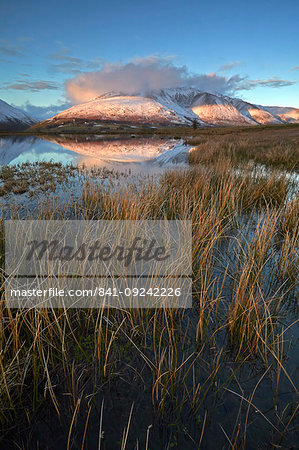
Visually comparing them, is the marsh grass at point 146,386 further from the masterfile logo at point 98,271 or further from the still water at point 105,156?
the still water at point 105,156

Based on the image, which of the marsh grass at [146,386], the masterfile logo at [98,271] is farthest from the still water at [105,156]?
the marsh grass at [146,386]

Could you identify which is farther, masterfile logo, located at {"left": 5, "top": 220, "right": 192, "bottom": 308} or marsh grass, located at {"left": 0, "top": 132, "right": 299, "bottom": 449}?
masterfile logo, located at {"left": 5, "top": 220, "right": 192, "bottom": 308}

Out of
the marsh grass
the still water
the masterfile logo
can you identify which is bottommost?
the marsh grass

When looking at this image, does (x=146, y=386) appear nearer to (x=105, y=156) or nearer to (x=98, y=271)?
(x=98, y=271)

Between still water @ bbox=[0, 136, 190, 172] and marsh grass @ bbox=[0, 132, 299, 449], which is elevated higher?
still water @ bbox=[0, 136, 190, 172]

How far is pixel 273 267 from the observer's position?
3480 millimetres

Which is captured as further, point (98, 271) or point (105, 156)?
point (105, 156)

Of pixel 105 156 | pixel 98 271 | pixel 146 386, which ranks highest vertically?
pixel 105 156

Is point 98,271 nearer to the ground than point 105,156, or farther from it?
nearer to the ground

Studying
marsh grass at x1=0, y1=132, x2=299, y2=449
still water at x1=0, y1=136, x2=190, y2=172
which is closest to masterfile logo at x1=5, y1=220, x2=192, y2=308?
marsh grass at x1=0, y1=132, x2=299, y2=449

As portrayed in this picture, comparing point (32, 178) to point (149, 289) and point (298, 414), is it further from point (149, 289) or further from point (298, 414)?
point (298, 414)

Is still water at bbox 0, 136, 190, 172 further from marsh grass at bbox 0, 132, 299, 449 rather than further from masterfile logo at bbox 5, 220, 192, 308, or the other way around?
marsh grass at bbox 0, 132, 299, 449

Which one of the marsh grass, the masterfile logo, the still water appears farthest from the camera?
the still water

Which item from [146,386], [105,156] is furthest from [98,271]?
[105,156]
